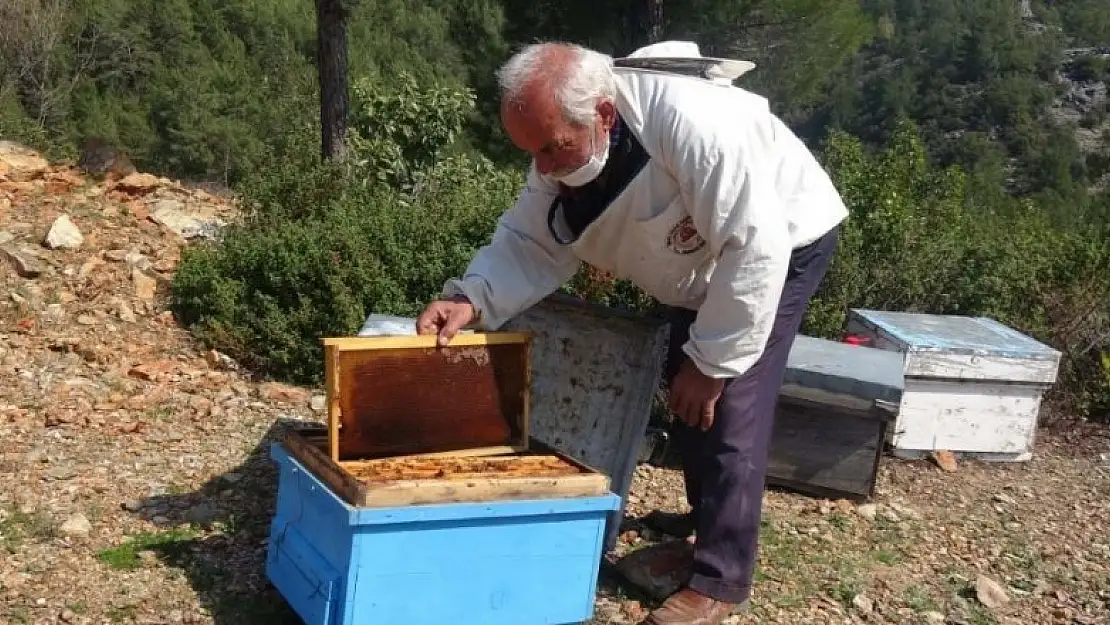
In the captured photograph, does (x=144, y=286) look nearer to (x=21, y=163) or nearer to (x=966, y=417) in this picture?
(x=21, y=163)

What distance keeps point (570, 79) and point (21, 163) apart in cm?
509

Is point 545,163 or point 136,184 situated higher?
point 545,163

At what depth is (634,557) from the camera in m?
3.16

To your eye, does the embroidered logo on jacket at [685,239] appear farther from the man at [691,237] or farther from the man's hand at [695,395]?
the man's hand at [695,395]

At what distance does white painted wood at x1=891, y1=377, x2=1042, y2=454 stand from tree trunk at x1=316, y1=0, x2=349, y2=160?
3.63 metres

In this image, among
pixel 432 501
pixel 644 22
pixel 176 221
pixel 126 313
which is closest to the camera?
pixel 432 501

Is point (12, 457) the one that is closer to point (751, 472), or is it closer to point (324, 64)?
point (751, 472)

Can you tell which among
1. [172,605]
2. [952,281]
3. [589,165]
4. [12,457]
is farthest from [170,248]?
[952,281]

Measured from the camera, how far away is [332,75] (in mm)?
6566

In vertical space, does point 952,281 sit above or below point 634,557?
above

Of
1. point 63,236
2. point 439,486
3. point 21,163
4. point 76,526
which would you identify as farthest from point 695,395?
point 21,163

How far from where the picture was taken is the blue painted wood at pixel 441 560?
2.28 m

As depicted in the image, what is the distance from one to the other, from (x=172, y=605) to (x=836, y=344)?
2.67m

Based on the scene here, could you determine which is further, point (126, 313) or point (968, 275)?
point (968, 275)
